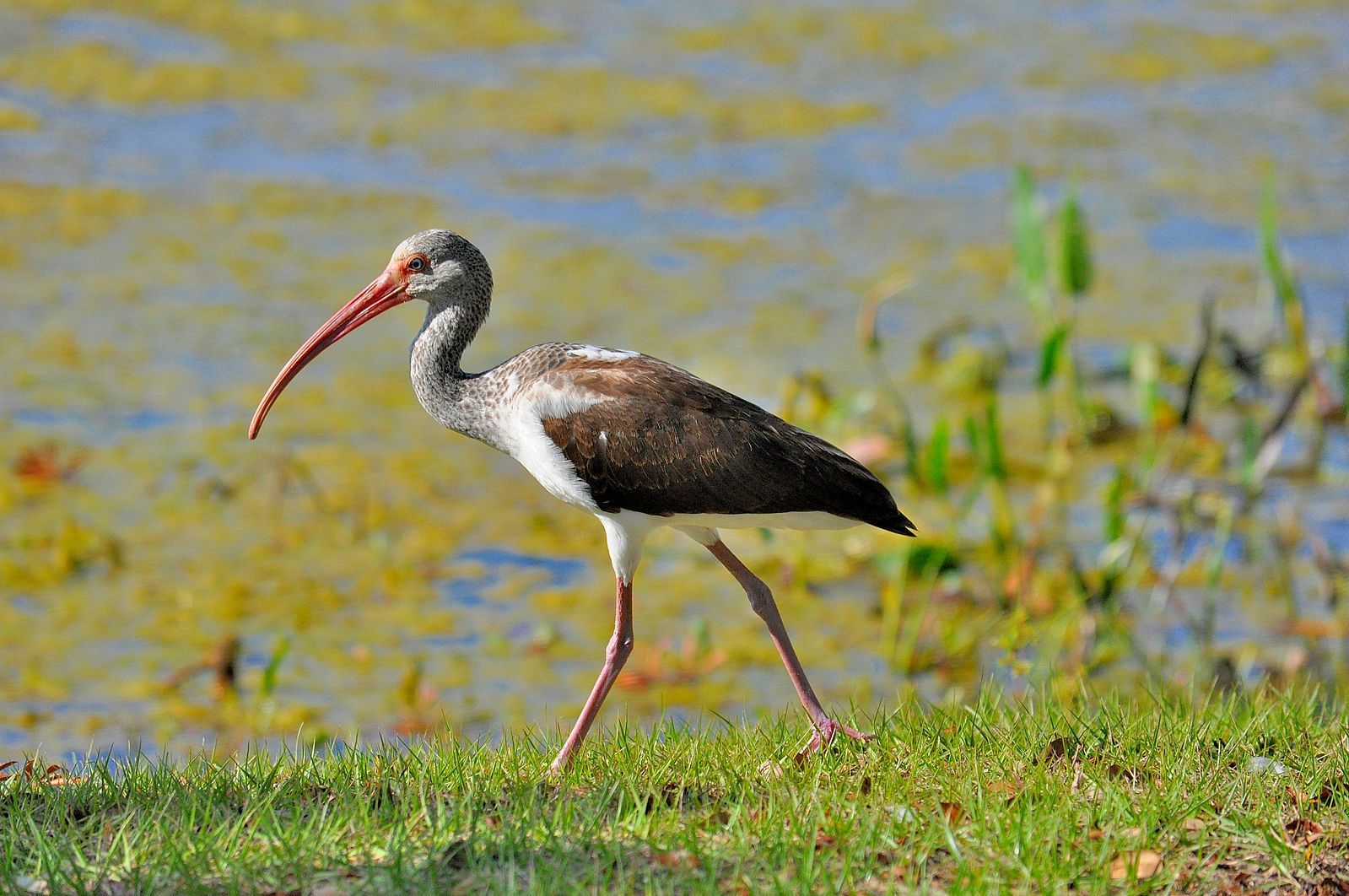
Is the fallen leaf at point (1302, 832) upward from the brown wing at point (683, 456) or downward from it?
downward

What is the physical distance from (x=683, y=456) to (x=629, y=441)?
0.16m

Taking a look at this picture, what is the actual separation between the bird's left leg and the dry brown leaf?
3.53ft

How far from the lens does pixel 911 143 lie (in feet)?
39.0

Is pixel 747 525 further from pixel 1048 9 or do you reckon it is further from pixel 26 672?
pixel 1048 9

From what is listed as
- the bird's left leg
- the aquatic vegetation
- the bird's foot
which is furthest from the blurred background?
the bird's foot

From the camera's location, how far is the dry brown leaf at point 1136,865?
12.0 feet

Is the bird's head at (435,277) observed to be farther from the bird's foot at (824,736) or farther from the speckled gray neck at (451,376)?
the bird's foot at (824,736)

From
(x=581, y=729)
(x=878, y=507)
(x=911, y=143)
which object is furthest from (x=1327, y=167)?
(x=581, y=729)

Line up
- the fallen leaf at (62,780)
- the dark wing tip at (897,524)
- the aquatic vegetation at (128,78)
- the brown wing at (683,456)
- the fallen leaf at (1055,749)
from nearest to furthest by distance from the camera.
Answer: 1. the fallen leaf at (62,780)
2. the fallen leaf at (1055,749)
3. the brown wing at (683,456)
4. the dark wing tip at (897,524)
5. the aquatic vegetation at (128,78)

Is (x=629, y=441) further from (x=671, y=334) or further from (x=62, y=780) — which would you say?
(x=671, y=334)

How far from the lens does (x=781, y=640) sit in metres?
5.21

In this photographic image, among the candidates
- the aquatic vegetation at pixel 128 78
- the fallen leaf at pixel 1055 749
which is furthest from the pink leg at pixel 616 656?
the aquatic vegetation at pixel 128 78

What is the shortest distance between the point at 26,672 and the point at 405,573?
1681 mm

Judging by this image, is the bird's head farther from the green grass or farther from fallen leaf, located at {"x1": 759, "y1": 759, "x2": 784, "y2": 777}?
fallen leaf, located at {"x1": 759, "y1": 759, "x2": 784, "y2": 777}
